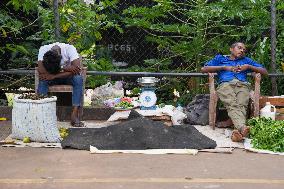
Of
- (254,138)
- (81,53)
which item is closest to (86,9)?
(81,53)

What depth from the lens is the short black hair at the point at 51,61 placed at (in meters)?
7.86

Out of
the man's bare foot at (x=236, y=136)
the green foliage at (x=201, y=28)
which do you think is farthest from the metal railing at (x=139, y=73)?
the man's bare foot at (x=236, y=136)

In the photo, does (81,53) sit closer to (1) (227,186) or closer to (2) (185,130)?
(2) (185,130)

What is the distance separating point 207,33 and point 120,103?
2.02 m

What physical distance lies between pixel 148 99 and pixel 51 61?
1573mm

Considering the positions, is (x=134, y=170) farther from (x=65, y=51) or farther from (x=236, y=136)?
(x=65, y=51)

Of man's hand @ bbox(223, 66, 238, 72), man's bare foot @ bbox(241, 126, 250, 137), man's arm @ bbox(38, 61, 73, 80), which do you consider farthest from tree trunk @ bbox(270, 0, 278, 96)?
man's arm @ bbox(38, 61, 73, 80)

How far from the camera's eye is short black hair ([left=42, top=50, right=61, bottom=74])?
7863mm

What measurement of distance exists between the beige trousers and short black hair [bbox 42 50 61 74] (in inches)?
93.3

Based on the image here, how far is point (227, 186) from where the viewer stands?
5.19 metres

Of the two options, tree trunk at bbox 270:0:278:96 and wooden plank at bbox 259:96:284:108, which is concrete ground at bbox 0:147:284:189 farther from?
tree trunk at bbox 270:0:278:96

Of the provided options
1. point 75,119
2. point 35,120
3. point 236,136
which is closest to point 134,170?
point 35,120

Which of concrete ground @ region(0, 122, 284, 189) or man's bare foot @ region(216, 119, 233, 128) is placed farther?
man's bare foot @ region(216, 119, 233, 128)

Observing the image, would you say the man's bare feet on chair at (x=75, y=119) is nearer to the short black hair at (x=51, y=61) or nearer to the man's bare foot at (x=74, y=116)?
the man's bare foot at (x=74, y=116)
